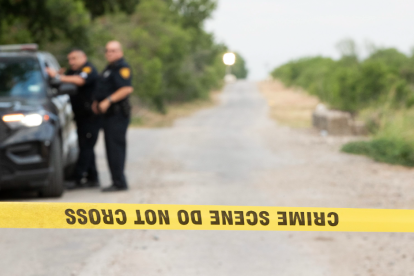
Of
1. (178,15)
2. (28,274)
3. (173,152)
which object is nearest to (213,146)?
(173,152)

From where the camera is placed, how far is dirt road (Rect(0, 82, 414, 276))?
16.1 ft

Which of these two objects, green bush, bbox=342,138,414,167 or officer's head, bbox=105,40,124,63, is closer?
officer's head, bbox=105,40,124,63

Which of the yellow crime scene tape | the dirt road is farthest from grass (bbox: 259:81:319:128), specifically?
the yellow crime scene tape

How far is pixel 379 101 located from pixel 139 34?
1198cm

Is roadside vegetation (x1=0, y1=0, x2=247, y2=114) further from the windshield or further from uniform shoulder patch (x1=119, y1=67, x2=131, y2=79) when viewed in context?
the windshield

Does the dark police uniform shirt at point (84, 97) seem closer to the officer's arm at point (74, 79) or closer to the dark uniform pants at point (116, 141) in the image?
the officer's arm at point (74, 79)

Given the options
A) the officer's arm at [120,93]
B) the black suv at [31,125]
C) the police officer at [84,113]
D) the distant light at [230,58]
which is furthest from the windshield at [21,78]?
the distant light at [230,58]

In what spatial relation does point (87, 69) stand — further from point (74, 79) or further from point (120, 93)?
point (120, 93)

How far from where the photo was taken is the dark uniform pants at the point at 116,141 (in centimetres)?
808

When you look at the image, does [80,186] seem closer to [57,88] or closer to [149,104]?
[57,88]

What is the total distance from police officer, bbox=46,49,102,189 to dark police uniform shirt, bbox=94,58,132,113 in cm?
37

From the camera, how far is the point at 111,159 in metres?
8.16

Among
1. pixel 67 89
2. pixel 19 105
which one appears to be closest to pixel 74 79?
pixel 67 89

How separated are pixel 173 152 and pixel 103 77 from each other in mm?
5604
